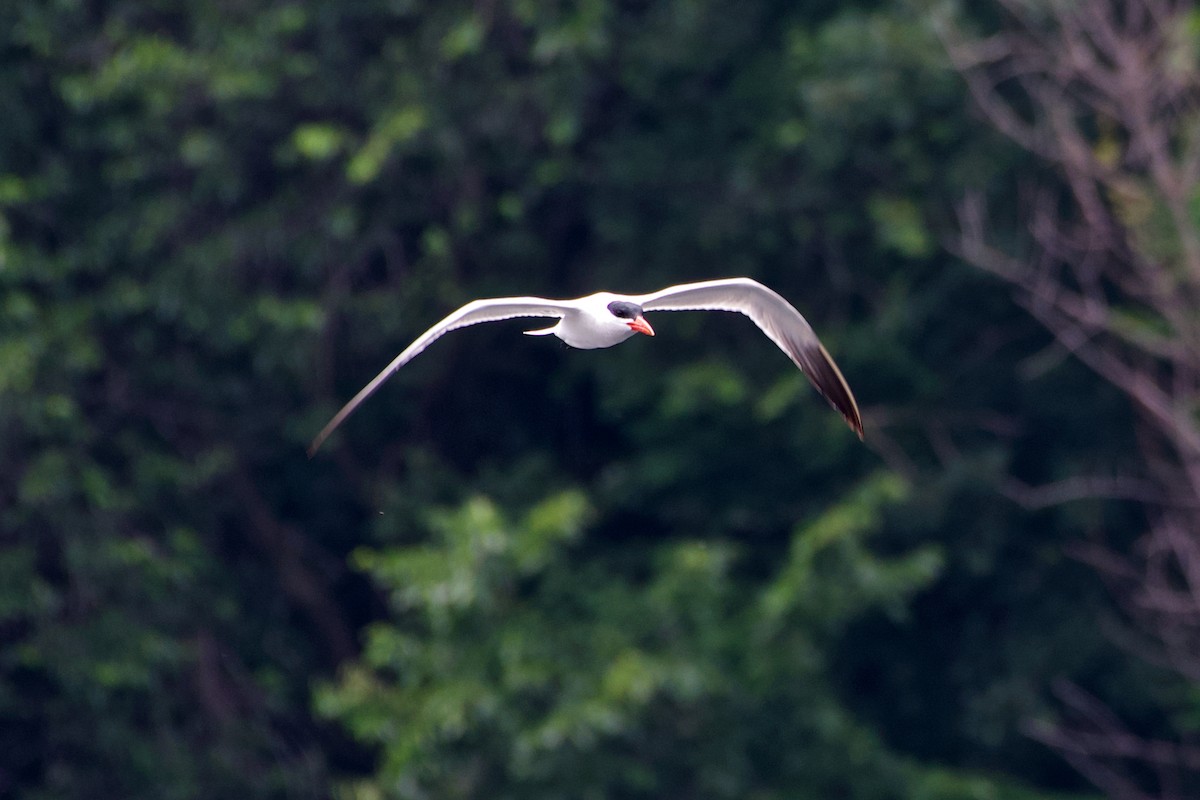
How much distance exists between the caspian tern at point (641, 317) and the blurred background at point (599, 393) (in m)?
3.38

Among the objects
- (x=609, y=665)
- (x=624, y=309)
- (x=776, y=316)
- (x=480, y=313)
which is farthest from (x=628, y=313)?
(x=609, y=665)

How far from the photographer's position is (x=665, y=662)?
35.1 ft

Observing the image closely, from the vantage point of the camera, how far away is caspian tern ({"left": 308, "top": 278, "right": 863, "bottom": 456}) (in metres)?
6.66

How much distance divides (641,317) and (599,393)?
5864mm

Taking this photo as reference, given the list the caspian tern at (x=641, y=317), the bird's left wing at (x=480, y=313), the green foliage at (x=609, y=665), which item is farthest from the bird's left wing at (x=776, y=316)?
the green foliage at (x=609, y=665)

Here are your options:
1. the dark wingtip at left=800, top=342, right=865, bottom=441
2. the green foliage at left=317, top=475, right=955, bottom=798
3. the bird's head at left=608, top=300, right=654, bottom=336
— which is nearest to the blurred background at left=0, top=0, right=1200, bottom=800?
the green foliage at left=317, top=475, right=955, bottom=798

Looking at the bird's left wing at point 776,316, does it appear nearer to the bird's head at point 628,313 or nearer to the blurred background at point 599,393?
the bird's head at point 628,313

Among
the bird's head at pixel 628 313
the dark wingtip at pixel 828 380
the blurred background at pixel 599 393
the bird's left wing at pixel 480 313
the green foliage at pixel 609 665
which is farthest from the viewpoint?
the blurred background at pixel 599 393

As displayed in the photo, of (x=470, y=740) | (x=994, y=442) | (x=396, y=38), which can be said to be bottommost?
(x=470, y=740)

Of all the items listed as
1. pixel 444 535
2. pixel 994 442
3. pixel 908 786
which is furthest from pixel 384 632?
pixel 994 442

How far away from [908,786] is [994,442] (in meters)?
2.42

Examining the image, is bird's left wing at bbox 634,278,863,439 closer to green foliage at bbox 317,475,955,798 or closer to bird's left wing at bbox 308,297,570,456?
bird's left wing at bbox 308,297,570,456

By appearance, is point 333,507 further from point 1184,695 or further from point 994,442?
point 1184,695

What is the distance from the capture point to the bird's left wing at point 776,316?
6938 millimetres
